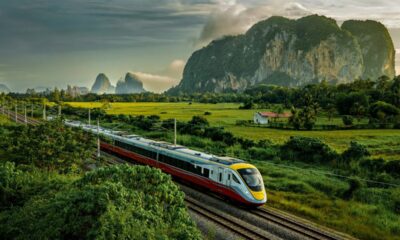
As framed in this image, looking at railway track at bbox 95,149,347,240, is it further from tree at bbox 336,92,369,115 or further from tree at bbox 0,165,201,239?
tree at bbox 336,92,369,115

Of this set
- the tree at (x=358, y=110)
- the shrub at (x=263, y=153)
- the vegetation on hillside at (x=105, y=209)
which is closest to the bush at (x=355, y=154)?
the shrub at (x=263, y=153)

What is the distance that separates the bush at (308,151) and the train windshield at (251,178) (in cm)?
1628

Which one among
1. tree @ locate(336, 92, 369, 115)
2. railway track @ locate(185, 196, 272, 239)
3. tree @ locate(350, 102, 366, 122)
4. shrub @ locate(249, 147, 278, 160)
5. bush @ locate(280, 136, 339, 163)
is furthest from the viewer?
tree @ locate(336, 92, 369, 115)

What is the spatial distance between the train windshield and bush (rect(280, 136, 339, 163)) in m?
16.3

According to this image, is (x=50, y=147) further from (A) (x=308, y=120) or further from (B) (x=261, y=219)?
(A) (x=308, y=120)

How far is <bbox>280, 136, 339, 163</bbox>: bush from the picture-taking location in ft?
120

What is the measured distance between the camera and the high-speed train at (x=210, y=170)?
72.6 feet

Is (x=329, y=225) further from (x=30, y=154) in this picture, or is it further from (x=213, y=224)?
(x=30, y=154)

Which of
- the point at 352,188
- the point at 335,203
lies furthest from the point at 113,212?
the point at 352,188

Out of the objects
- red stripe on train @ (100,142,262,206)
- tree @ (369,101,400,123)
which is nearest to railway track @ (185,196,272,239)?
red stripe on train @ (100,142,262,206)


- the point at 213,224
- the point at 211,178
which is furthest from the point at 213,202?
the point at 213,224

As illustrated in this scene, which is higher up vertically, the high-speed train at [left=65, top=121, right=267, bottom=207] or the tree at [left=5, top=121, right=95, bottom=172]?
the tree at [left=5, top=121, right=95, bottom=172]

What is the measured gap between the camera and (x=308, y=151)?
38031mm

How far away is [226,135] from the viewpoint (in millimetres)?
49438
